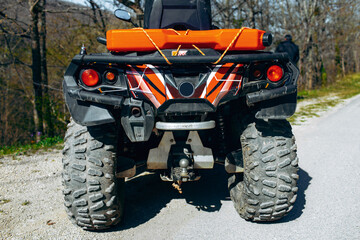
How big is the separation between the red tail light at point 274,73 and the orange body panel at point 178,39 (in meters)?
0.22

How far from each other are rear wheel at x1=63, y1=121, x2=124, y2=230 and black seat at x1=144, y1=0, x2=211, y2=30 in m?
1.37

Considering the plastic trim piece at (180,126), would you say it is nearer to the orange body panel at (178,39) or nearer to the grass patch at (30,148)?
the orange body panel at (178,39)

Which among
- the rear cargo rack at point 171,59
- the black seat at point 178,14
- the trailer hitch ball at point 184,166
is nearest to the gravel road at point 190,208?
the trailer hitch ball at point 184,166

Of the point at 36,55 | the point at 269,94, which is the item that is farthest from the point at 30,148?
the point at 269,94

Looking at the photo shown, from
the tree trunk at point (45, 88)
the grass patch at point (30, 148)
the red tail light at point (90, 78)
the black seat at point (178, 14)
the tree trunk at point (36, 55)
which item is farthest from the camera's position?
the tree trunk at point (36, 55)

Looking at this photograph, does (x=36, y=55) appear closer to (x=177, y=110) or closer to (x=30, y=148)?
(x=30, y=148)

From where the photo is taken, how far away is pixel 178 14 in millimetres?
3535

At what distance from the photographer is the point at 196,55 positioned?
260 cm

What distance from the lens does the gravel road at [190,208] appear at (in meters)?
2.96

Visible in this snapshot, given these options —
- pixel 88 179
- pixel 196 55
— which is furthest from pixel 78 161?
pixel 196 55

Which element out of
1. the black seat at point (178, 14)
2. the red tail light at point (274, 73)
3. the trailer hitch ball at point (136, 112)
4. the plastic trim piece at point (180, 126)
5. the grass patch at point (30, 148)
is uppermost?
the black seat at point (178, 14)

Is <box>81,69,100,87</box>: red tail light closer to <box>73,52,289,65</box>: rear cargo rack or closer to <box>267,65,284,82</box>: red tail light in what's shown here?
<box>73,52,289,65</box>: rear cargo rack

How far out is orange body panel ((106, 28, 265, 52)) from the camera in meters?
2.54

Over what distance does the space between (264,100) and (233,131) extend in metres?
0.74
